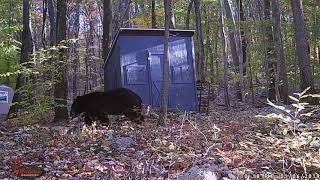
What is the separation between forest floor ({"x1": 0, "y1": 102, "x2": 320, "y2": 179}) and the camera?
18.4 feet

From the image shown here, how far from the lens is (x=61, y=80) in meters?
12.3

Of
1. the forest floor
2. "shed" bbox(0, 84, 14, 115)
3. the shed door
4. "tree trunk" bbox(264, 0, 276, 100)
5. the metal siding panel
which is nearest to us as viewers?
the forest floor

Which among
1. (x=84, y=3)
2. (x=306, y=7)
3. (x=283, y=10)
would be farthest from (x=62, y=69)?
(x=84, y=3)

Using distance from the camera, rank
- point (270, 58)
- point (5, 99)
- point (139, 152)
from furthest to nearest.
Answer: point (270, 58) < point (5, 99) < point (139, 152)

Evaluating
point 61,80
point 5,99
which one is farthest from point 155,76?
point 5,99

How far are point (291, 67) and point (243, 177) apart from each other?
60.6 ft

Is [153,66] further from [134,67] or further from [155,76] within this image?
[134,67]

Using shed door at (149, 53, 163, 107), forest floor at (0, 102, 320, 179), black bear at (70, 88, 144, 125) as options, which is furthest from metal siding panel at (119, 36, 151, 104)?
forest floor at (0, 102, 320, 179)

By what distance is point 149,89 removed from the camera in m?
15.6

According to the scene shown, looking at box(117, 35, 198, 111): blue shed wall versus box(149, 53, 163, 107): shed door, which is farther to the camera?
box(149, 53, 163, 107): shed door

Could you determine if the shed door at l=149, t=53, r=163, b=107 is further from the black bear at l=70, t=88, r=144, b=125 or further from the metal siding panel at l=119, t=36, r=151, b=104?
the black bear at l=70, t=88, r=144, b=125

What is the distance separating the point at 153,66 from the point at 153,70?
159mm

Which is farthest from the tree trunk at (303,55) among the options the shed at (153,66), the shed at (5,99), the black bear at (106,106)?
the shed at (5,99)

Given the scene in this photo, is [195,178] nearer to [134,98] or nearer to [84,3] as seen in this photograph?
[134,98]
